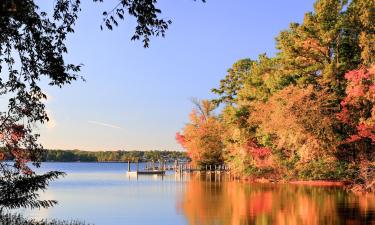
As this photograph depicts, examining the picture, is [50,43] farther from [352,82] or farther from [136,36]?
[352,82]

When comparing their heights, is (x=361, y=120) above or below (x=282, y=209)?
above

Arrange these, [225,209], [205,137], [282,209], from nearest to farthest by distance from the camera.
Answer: [282,209], [225,209], [205,137]

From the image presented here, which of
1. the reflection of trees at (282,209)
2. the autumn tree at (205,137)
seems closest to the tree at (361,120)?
the reflection of trees at (282,209)

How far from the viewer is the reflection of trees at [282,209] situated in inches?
886

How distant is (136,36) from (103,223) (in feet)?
46.3

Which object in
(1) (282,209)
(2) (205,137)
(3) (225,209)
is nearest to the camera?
(1) (282,209)

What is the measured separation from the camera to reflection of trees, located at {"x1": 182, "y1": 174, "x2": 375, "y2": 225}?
73.9 ft

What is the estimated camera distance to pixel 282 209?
26969 mm

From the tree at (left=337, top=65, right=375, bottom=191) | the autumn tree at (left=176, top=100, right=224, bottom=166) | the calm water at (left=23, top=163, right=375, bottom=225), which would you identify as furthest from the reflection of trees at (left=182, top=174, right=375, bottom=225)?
the autumn tree at (left=176, top=100, right=224, bottom=166)

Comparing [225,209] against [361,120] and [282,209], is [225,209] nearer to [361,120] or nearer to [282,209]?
[282,209]

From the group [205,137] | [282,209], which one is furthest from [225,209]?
[205,137]

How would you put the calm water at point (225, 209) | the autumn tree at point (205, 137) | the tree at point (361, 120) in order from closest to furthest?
the calm water at point (225, 209), the tree at point (361, 120), the autumn tree at point (205, 137)

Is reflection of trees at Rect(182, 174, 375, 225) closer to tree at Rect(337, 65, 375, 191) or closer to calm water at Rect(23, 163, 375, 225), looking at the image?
calm water at Rect(23, 163, 375, 225)

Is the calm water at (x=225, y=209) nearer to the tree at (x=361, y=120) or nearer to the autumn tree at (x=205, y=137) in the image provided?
the tree at (x=361, y=120)
